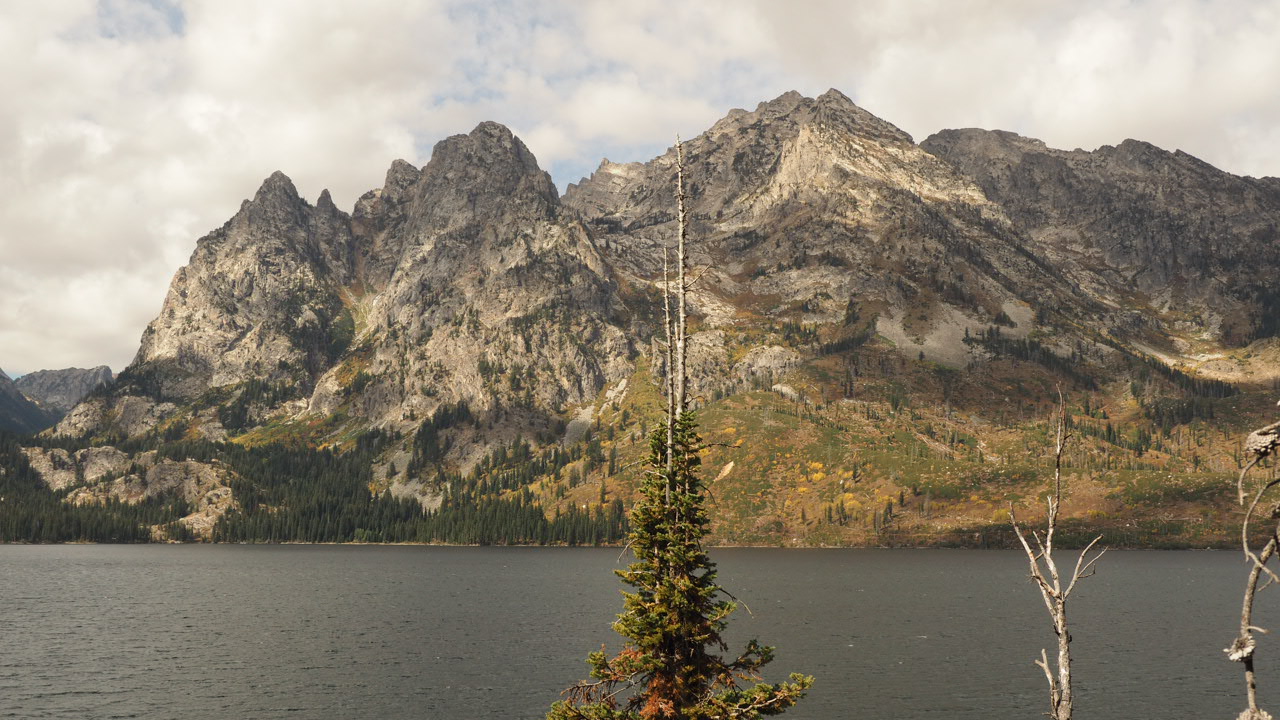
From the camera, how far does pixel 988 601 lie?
530ft

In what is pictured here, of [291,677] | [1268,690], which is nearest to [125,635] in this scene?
[291,677]

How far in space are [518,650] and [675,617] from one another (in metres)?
80.8

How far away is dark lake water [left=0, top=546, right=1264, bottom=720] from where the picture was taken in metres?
83.7

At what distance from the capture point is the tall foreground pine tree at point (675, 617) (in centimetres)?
3588

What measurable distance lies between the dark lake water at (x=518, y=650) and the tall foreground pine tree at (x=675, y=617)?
1650 inches

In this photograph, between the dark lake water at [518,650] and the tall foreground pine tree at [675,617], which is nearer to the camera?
the tall foreground pine tree at [675,617]

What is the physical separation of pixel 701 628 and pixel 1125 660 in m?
91.8

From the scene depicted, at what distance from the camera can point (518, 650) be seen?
362 feet

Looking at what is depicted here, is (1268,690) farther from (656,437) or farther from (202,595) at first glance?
(202,595)

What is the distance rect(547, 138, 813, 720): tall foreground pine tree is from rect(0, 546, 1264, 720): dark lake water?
4190 centimetres

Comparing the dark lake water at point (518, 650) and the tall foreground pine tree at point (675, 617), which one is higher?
the tall foreground pine tree at point (675, 617)

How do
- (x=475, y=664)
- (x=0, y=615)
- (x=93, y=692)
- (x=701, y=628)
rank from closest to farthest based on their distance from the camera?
(x=701, y=628)
(x=93, y=692)
(x=475, y=664)
(x=0, y=615)

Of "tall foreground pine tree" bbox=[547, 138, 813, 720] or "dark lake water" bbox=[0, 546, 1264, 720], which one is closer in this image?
"tall foreground pine tree" bbox=[547, 138, 813, 720]

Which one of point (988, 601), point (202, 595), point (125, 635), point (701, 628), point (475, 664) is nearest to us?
point (701, 628)
